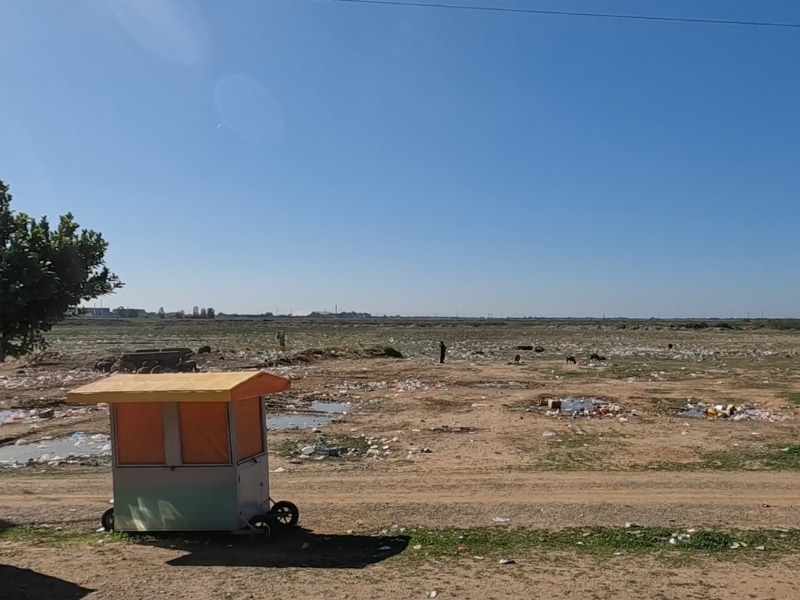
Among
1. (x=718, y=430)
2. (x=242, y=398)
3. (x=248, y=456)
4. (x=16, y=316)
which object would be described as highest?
(x=16, y=316)

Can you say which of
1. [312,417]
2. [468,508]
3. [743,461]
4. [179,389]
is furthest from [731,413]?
[179,389]

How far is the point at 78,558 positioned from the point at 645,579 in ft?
16.9

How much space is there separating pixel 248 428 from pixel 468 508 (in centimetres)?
284

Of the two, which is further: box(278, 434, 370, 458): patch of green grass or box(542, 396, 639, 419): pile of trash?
box(542, 396, 639, 419): pile of trash

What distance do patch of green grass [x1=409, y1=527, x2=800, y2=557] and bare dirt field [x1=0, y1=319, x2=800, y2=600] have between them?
0.03 meters

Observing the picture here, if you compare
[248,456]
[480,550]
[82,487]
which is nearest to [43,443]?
[82,487]

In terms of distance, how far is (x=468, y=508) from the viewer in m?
8.40

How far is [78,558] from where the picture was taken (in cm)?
664

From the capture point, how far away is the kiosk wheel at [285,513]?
7562 millimetres

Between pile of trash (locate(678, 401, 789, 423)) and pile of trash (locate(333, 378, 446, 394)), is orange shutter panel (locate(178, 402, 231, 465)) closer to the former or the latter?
pile of trash (locate(678, 401, 789, 423))

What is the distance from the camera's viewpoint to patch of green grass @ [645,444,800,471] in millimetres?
10633

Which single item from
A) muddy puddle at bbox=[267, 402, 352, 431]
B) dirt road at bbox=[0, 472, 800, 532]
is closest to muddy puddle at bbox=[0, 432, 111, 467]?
dirt road at bbox=[0, 472, 800, 532]

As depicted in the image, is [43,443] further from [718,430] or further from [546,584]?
[718,430]

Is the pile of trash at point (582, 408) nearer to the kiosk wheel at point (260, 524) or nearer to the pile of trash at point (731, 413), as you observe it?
the pile of trash at point (731, 413)
